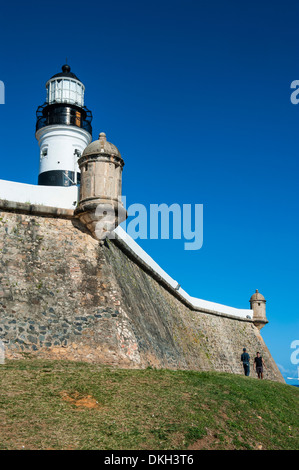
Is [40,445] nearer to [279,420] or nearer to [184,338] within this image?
[279,420]

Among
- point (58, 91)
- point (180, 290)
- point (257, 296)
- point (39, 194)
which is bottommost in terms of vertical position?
point (180, 290)

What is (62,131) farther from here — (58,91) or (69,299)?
(69,299)

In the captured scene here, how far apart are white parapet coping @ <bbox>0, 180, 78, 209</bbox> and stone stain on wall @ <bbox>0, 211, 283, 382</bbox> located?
0.39 m

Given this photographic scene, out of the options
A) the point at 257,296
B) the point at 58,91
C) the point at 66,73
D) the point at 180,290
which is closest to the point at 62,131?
the point at 58,91

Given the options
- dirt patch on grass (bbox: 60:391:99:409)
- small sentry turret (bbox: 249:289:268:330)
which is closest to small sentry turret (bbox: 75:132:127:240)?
dirt patch on grass (bbox: 60:391:99:409)

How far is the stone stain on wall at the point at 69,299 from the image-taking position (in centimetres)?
1109

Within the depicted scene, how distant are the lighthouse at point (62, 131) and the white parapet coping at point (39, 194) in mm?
6360

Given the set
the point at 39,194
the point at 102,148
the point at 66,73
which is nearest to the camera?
the point at 39,194

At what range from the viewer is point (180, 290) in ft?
76.2

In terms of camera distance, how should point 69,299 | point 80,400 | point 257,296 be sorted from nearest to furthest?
1. point 80,400
2. point 69,299
3. point 257,296

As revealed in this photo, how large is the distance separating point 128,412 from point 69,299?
4.56 meters

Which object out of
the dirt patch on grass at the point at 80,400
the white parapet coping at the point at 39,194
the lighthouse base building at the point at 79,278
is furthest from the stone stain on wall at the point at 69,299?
the dirt patch on grass at the point at 80,400

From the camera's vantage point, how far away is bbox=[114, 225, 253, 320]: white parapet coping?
1630 cm

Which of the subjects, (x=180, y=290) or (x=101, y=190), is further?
(x=180, y=290)
